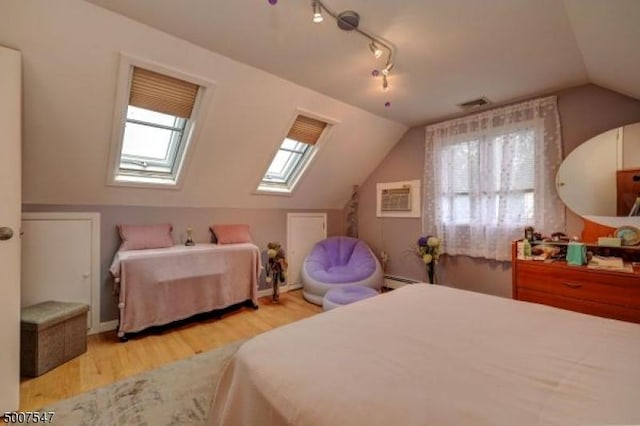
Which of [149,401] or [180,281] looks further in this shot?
[180,281]

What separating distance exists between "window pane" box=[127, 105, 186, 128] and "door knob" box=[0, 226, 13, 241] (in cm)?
131

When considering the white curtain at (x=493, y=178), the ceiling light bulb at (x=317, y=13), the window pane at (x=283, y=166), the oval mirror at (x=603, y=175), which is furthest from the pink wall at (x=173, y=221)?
the oval mirror at (x=603, y=175)

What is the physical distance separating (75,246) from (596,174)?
191 inches

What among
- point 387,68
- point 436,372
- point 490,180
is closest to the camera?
point 436,372

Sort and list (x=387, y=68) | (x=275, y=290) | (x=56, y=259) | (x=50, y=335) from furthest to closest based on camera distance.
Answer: (x=275, y=290) < (x=56, y=259) < (x=387, y=68) < (x=50, y=335)

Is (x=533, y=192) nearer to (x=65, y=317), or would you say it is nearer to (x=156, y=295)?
(x=156, y=295)

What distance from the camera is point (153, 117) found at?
2.72 metres

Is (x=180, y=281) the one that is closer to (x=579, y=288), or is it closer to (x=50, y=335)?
(x=50, y=335)

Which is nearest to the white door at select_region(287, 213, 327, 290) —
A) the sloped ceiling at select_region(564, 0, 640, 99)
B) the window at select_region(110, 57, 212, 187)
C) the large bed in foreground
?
the window at select_region(110, 57, 212, 187)

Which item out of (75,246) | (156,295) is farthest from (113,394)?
(75,246)
